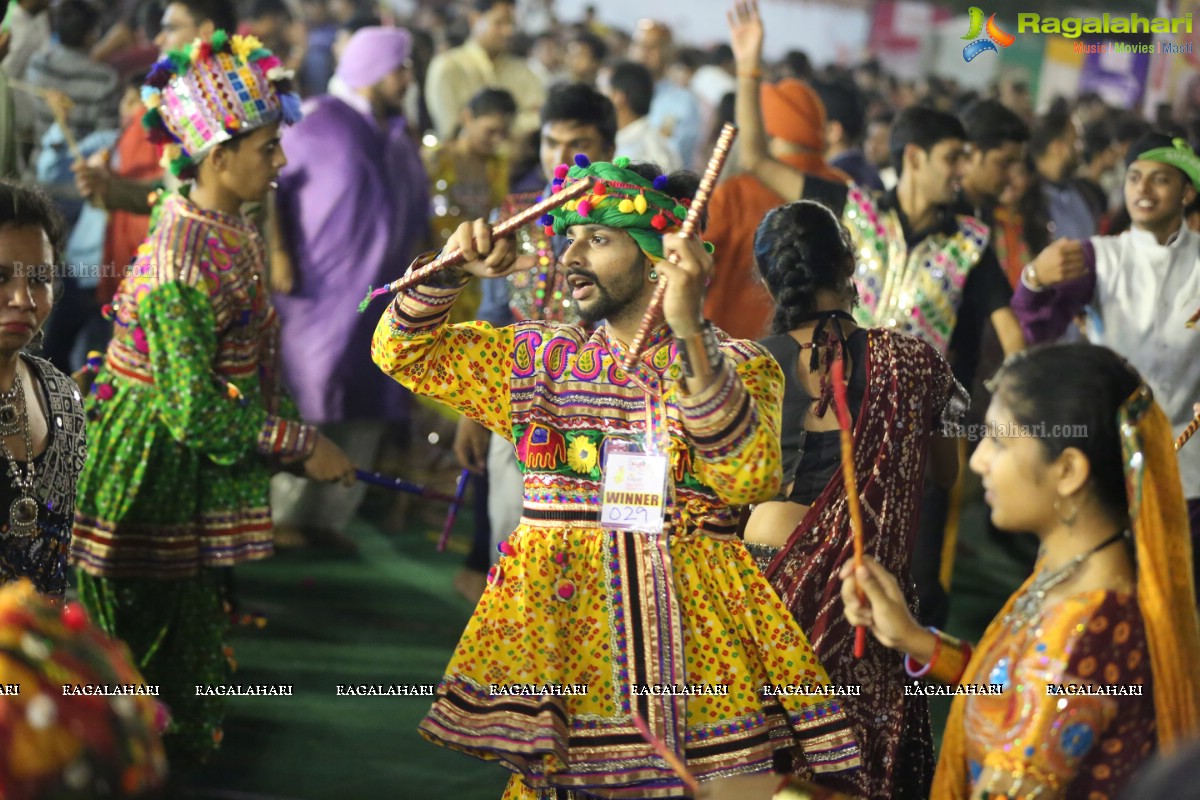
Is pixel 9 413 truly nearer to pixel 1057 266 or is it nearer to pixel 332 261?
pixel 1057 266

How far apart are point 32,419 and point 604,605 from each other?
1215mm

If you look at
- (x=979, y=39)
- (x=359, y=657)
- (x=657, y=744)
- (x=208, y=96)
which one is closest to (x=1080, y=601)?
(x=657, y=744)

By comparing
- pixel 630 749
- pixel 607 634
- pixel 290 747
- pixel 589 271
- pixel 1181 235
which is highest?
pixel 1181 235

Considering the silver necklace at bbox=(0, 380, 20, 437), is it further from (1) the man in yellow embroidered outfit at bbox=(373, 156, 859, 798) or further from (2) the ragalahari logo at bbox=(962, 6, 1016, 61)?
(2) the ragalahari logo at bbox=(962, 6, 1016, 61)

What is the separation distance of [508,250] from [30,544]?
1127 mm

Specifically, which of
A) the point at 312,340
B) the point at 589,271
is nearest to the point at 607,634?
the point at 589,271

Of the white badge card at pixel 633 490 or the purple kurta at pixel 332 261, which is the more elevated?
the purple kurta at pixel 332 261

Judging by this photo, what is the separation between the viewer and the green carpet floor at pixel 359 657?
13.7ft

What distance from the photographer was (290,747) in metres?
4.34

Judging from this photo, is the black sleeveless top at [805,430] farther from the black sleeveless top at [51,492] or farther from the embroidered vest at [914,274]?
the black sleeveless top at [51,492]

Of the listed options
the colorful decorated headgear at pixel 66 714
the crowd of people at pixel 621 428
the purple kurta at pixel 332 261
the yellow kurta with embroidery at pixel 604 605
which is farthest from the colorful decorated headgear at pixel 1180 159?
the colorful decorated headgear at pixel 66 714

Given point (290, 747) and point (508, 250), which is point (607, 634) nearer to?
point (508, 250)

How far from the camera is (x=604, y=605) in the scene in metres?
2.89

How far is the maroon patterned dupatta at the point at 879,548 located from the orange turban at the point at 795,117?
98.3 inches
